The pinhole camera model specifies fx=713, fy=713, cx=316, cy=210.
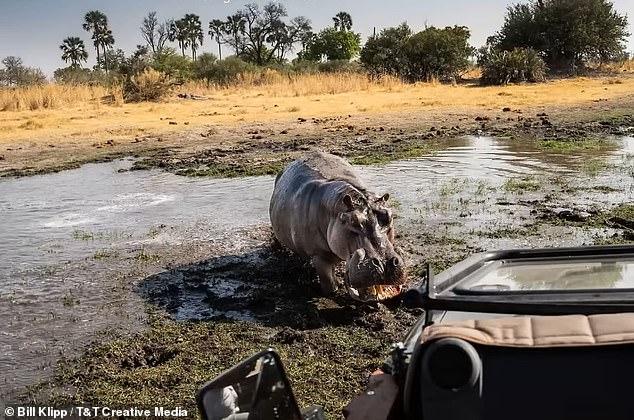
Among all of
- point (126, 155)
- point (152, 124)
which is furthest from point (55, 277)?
point (152, 124)

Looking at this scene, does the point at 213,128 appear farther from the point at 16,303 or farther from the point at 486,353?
the point at 486,353

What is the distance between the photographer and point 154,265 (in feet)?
22.9

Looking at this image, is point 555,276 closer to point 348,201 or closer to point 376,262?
point 376,262

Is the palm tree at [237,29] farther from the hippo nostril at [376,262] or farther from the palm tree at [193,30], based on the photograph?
the hippo nostril at [376,262]

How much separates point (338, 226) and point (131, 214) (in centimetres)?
503

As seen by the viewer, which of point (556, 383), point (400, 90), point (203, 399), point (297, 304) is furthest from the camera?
point (400, 90)

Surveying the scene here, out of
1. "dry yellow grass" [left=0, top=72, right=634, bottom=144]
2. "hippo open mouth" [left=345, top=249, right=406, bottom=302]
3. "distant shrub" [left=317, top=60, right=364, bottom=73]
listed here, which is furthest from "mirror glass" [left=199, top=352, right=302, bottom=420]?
"distant shrub" [left=317, top=60, right=364, bottom=73]

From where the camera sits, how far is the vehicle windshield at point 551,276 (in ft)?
6.39

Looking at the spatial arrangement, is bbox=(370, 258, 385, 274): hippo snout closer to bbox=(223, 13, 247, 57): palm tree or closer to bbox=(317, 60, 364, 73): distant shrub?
bbox=(317, 60, 364, 73): distant shrub

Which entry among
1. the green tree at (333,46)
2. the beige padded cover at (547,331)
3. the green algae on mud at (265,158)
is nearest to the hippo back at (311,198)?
the beige padded cover at (547,331)

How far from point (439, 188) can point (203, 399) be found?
8.44 metres

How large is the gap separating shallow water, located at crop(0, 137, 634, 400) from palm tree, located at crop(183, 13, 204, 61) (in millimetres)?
66417

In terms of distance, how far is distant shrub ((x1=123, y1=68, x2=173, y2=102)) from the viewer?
81.8 ft

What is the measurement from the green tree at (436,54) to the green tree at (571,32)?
3.66 m
